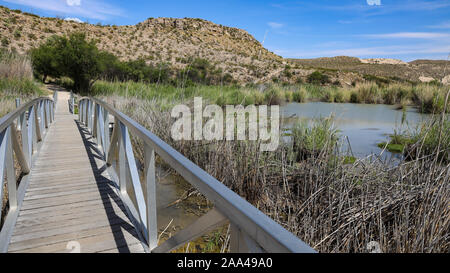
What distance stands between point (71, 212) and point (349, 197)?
2.44 meters

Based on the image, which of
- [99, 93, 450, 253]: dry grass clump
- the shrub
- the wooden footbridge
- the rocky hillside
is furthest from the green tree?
the shrub

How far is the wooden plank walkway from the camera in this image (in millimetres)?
2049

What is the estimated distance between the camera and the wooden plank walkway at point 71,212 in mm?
2049

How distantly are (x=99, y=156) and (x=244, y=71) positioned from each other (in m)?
23.8

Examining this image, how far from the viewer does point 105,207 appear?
2.65 meters

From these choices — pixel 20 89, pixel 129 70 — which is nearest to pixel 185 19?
pixel 129 70

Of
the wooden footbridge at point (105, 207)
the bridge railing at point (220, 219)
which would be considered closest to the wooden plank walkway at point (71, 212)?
the wooden footbridge at point (105, 207)

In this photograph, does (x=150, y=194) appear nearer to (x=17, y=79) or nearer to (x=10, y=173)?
(x=10, y=173)

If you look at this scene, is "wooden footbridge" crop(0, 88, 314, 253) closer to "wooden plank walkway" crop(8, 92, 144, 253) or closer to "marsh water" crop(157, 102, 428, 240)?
"wooden plank walkway" crop(8, 92, 144, 253)

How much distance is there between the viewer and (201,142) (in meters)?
4.32

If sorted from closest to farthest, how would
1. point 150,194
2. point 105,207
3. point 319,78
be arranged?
point 150,194
point 105,207
point 319,78

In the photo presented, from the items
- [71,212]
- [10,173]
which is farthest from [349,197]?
[10,173]

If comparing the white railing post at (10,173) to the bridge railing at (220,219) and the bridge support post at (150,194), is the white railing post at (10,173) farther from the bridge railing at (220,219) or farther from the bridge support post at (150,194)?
the bridge support post at (150,194)
